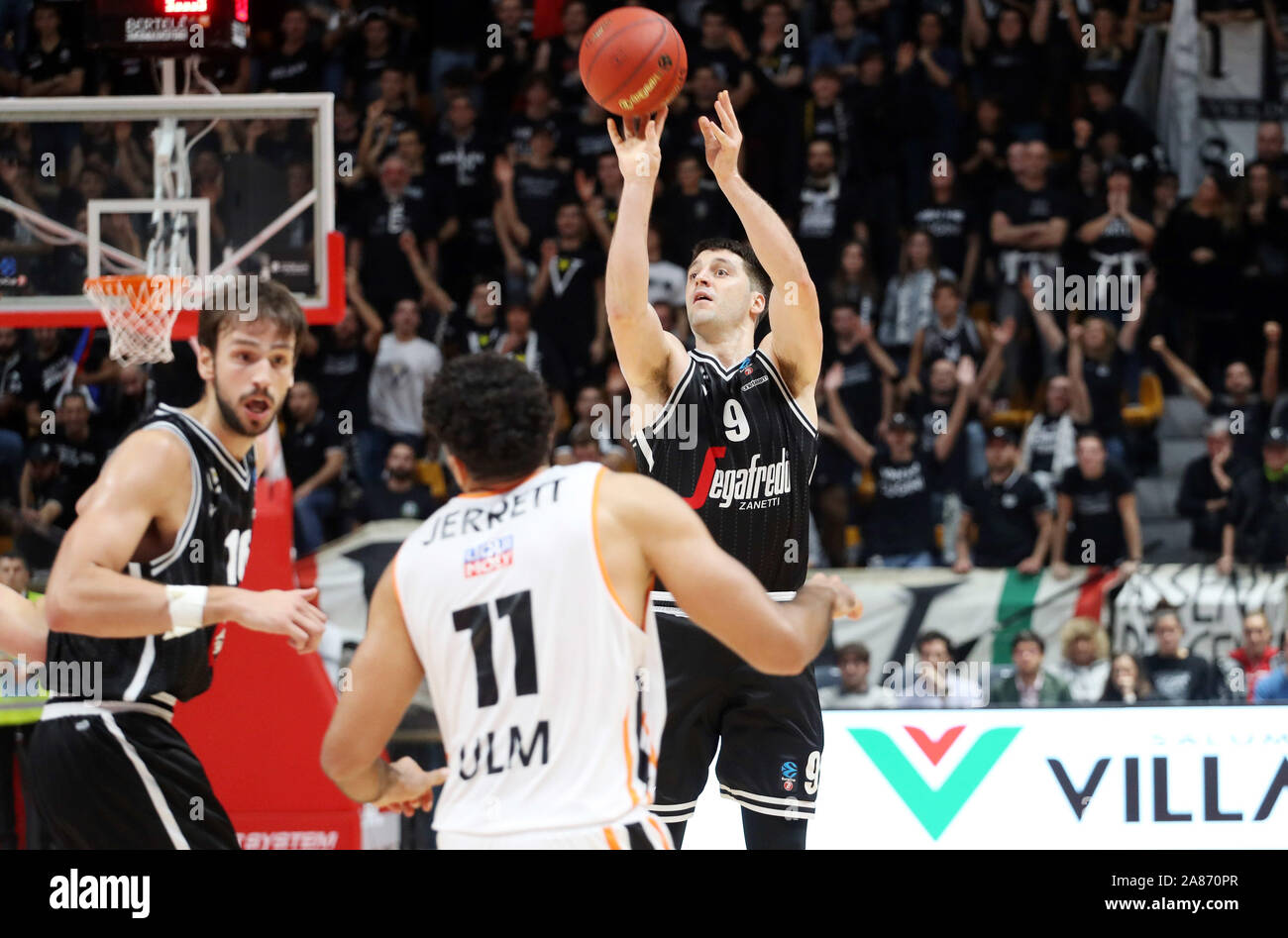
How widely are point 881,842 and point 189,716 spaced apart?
3143 millimetres

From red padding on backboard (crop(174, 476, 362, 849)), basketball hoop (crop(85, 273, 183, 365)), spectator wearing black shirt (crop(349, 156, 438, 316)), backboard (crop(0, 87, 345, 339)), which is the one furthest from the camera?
spectator wearing black shirt (crop(349, 156, 438, 316))

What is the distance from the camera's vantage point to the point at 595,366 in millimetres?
10906

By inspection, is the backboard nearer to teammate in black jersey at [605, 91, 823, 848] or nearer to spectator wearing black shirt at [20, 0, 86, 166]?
teammate in black jersey at [605, 91, 823, 848]

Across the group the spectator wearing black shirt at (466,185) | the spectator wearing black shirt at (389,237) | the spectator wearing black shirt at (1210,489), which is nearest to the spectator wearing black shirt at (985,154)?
the spectator wearing black shirt at (1210,489)

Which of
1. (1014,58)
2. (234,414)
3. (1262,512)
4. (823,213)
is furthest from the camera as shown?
(1014,58)

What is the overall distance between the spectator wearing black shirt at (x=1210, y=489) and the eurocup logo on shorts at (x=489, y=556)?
7.55m

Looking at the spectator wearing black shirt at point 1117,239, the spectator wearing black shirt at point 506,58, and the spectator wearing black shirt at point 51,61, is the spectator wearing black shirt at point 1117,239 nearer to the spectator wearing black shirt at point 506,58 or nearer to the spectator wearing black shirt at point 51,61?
the spectator wearing black shirt at point 506,58

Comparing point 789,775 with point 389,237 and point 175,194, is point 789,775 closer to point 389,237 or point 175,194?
point 175,194

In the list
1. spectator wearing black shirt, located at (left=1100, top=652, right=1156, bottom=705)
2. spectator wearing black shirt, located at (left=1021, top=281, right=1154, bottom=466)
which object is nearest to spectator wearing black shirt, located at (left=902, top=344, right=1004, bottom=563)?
spectator wearing black shirt, located at (left=1021, top=281, right=1154, bottom=466)

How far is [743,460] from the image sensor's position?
19.4 ft

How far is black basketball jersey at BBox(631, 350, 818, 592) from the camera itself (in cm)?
585

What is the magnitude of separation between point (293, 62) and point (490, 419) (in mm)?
9658

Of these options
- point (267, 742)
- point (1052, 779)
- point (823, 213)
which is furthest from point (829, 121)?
point (267, 742)

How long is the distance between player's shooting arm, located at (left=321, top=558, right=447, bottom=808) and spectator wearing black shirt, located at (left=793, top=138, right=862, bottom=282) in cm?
782
